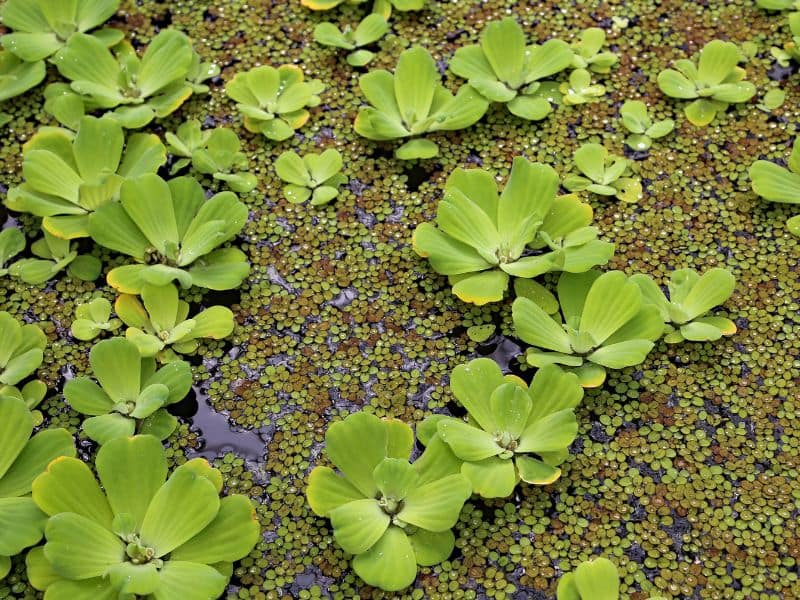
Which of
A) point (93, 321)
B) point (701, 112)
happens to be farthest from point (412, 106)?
point (93, 321)

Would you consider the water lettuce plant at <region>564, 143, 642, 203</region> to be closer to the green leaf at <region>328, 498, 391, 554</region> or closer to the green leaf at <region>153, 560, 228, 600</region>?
the green leaf at <region>328, 498, 391, 554</region>

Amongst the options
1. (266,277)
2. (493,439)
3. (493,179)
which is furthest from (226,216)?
(493,439)

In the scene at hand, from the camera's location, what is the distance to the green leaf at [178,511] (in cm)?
202

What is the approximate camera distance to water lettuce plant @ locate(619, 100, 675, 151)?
2719 millimetres

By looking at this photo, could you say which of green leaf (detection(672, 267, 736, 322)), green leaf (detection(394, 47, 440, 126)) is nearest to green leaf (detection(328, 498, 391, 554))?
green leaf (detection(672, 267, 736, 322))

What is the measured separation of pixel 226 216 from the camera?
2.50m

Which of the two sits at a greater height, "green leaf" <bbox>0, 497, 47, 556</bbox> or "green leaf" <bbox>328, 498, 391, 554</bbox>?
"green leaf" <bbox>0, 497, 47, 556</bbox>

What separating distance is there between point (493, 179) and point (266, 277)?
66 centimetres

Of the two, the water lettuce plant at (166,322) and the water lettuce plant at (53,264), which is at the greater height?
the water lettuce plant at (53,264)

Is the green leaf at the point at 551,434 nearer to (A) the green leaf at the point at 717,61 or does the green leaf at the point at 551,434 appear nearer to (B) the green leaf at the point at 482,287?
(B) the green leaf at the point at 482,287

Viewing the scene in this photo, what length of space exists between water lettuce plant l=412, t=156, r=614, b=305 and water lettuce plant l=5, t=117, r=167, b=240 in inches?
33.0

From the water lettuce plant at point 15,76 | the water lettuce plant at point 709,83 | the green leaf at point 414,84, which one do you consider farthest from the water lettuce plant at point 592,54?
the water lettuce plant at point 15,76

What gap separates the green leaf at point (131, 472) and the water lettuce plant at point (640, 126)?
1.59m

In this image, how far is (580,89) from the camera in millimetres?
2838
